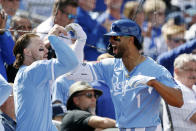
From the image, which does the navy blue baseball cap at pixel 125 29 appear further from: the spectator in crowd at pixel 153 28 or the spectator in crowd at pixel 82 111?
the spectator in crowd at pixel 153 28

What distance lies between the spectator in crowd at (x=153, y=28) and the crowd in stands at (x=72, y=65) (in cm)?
2

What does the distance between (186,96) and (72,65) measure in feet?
7.15

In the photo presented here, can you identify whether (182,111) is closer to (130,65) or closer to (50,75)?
(130,65)

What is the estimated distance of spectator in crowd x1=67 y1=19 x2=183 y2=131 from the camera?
15.0 feet

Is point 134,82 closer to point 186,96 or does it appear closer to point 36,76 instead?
point 36,76

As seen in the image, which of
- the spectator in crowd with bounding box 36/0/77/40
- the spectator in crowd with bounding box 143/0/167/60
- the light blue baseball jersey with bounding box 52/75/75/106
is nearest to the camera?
the light blue baseball jersey with bounding box 52/75/75/106

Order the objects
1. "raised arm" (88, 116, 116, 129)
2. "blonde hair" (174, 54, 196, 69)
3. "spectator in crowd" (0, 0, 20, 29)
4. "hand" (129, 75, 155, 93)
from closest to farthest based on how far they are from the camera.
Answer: "hand" (129, 75, 155, 93) < "raised arm" (88, 116, 116, 129) < "blonde hair" (174, 54, 196, 69) < "spectator in crowd" (0, 0, 20, 29)

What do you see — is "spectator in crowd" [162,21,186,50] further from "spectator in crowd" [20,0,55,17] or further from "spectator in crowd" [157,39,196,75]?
"spectator in crowd" [20,0,55,17]

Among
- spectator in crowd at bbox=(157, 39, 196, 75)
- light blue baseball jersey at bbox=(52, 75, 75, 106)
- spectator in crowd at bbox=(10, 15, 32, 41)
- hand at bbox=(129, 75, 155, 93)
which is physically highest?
spectator in crowd at bbox=(10, 15, 32, 41)

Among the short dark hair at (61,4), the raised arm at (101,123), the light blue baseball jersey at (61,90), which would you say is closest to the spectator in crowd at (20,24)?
the short dark hair at (61,4)

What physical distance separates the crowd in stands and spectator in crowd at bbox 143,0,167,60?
18 millimetres

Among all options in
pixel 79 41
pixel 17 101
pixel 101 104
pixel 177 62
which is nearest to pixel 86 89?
pixel 101 104

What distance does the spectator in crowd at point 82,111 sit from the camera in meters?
5.65

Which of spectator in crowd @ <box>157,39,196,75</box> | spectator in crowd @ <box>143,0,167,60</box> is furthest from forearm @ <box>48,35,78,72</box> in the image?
spectator in crowd @ <box>143,0,167,60</box>
